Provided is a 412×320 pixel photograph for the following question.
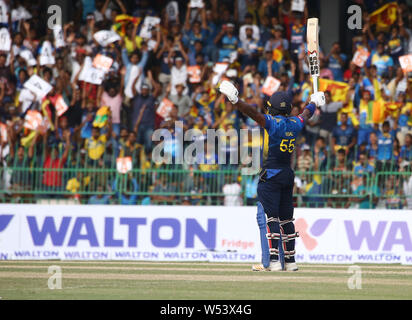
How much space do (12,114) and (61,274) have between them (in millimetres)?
8926

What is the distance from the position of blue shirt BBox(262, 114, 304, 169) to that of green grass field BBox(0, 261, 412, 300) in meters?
1.62

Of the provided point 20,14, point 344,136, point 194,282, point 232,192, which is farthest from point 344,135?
point 20,14

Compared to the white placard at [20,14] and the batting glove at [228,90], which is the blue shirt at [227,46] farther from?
the batting glove at [228,90]

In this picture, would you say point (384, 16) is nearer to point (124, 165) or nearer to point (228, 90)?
point (124, 165)

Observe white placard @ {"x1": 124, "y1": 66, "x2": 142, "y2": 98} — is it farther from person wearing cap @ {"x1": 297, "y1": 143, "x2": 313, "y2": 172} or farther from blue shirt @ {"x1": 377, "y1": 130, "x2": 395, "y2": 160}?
blue shirt @ {"x1": 377, "y1": 130, "x2": 395, "y2": 160}

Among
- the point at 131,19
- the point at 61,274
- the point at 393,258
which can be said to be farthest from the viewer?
the point at 131,19

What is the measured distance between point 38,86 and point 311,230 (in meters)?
7.66

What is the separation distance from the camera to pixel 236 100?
12.4 m

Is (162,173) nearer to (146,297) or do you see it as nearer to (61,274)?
(61,274)

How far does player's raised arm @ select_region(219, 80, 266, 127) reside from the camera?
12.2 metres

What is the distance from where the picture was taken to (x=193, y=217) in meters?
18.5

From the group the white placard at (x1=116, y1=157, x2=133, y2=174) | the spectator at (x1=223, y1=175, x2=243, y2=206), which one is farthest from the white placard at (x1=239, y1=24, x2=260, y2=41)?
the white placard at (x1=116, y1=157, x2=133, y2=174)

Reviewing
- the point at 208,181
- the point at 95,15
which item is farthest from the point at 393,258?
the point at 95,15

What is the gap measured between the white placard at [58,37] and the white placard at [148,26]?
1.97 metres
